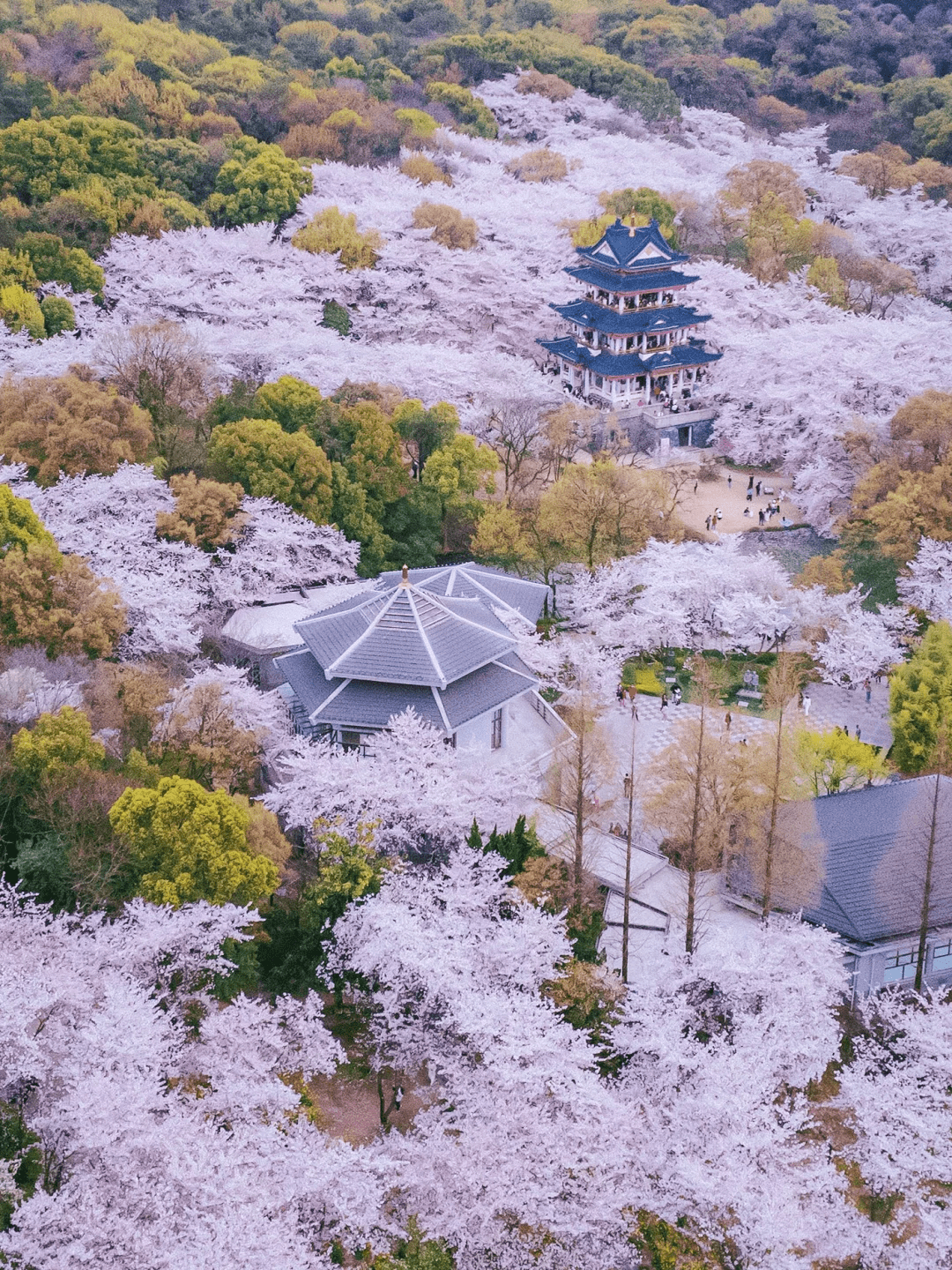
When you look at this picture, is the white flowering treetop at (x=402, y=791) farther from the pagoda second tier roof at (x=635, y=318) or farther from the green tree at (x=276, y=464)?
the pagoda second tier roof at (x=635, y=318)

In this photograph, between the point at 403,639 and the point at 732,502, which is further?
the point at 732,502

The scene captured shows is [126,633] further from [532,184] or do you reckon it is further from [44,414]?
[532,184]

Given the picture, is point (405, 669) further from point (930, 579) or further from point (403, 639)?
point (930, 579)

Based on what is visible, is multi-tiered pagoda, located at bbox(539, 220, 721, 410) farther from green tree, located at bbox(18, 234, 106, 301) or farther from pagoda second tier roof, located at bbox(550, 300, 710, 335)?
green tree, located at bbox(18, 234, 106, 301)

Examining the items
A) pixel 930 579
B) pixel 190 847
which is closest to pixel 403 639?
pixel 190 847

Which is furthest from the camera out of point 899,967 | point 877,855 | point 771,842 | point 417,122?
point 417,122
